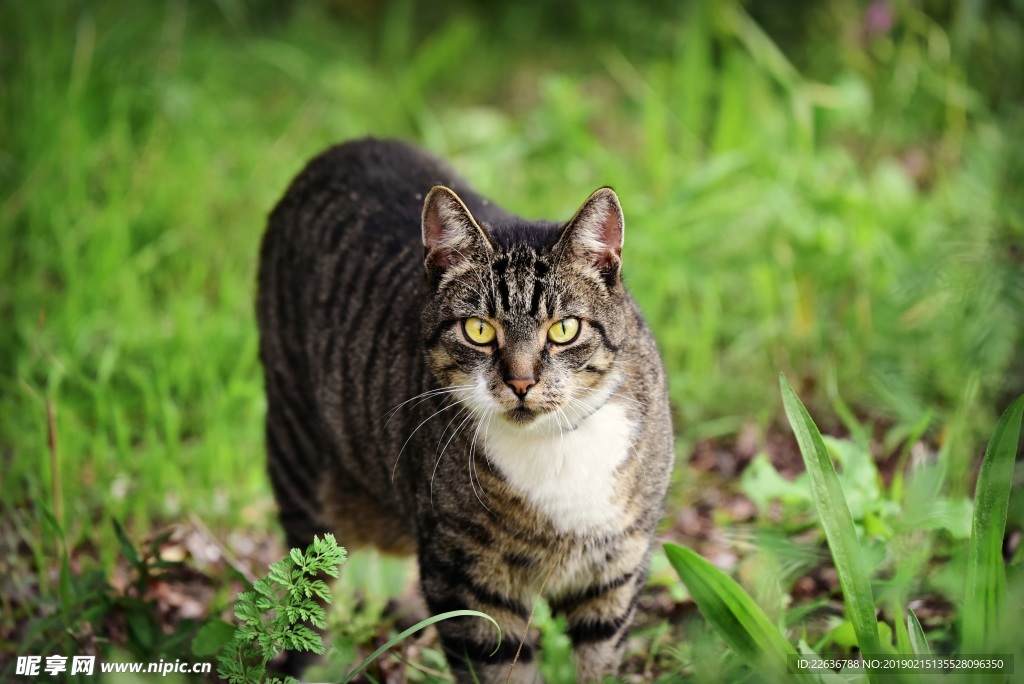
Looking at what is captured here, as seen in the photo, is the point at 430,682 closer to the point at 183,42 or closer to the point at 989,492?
the point at 989,492

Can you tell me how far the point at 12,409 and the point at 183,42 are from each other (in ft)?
9.22

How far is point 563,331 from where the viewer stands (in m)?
2.29

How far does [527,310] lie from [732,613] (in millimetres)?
771

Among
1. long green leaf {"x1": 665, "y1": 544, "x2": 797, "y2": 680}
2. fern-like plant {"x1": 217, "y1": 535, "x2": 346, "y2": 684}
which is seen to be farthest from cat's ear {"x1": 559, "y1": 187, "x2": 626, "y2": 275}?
fern-like plant {"x1": 217, "y1": 535, "x2": 346, "y2": 684}

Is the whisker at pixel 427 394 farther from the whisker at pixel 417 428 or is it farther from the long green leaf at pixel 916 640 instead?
the long green leaf at pixel 916 640

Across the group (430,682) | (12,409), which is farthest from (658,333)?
(12,409)

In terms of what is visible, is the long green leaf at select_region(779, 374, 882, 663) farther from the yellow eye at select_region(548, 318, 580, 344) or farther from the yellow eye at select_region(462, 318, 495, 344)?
the yellow eye at select_region(462, 318, 495, 344)

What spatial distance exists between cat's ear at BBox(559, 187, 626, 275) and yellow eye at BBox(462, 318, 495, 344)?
0.80 ft

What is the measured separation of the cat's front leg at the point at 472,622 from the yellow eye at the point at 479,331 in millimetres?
493

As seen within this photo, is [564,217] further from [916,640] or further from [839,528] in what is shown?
[916,640]

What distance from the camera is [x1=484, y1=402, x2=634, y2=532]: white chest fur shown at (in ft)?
7.54

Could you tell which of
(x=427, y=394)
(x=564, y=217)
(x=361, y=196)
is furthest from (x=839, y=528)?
(x=564, y=217)

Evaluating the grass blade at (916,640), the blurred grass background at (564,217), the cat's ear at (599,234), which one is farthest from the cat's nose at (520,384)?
the blurred grass background at (564,217)

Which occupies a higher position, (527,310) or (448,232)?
(448,232)
